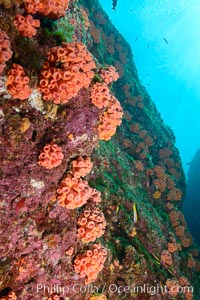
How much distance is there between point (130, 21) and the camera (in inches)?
3541

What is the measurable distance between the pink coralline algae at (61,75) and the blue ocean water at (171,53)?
216 feet

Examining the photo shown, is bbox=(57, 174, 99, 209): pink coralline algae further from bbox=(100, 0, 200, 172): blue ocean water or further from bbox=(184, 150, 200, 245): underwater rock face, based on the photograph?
bbox=(100, 0, 200, 172): blue ocean water

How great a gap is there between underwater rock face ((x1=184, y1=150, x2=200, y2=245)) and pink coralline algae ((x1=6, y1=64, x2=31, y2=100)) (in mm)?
15277

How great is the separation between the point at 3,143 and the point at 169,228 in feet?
23.0

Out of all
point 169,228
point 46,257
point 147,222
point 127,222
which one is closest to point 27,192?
point 46,257

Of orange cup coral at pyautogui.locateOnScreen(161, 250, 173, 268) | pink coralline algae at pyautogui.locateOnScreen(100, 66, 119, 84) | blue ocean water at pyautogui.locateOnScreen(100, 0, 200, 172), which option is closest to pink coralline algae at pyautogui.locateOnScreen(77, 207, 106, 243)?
pink coralline algae at pyautogui.locateOnScreen(100, 66, 119, 84)

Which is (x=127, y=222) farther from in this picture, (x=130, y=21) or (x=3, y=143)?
(x=130, y=21)

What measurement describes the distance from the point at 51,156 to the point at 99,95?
60.1 inches

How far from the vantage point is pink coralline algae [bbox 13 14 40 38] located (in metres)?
3.91

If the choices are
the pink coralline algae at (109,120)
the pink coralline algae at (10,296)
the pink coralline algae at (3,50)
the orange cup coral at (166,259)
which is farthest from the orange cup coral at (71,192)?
the orange cup coral at (166,259)

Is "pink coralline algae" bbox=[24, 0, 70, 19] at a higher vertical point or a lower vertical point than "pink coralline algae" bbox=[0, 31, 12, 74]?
higher

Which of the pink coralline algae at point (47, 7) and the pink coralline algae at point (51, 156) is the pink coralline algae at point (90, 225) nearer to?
the pink coralline algae at point (51, 156)

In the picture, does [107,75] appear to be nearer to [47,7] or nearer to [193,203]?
[47,7]

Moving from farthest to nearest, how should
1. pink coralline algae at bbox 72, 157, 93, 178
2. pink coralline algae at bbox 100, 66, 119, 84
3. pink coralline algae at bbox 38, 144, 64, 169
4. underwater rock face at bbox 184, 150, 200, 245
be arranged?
underwater rock face at bbox 184, 150, 200, 245
pink coralline algae at bbox 100, 66, 119, 84
pink coralline algae at bbox 72, 157, 93, 178
pink coralline algae at bbox 38, 144, 64, 169
